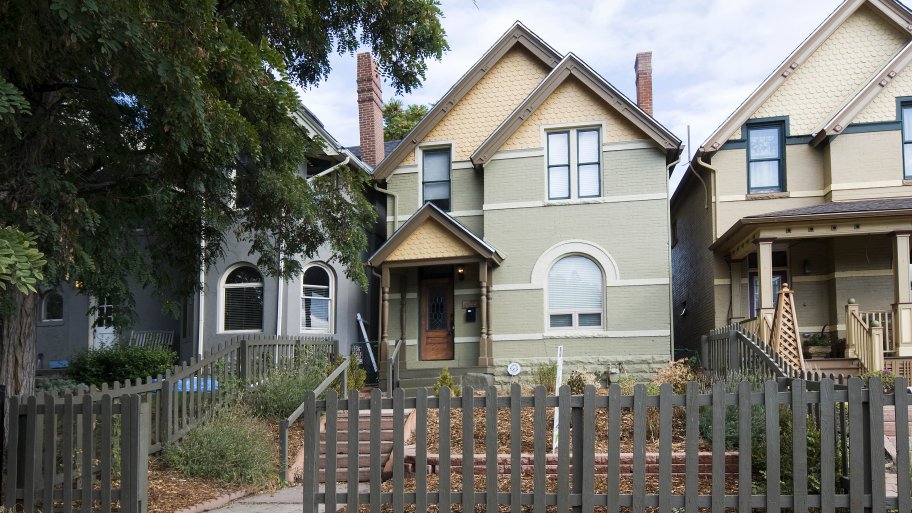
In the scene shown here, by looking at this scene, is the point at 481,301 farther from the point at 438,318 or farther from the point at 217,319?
the point at 217,319

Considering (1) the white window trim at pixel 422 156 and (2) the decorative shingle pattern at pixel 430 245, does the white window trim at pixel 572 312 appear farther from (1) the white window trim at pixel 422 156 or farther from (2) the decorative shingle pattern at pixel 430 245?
(1) the white window trim at pixel 422 156

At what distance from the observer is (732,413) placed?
966 cm

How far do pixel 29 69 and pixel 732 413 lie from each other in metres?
8.71

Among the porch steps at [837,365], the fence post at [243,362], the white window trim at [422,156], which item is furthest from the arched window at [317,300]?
the porch steps at [837,365]

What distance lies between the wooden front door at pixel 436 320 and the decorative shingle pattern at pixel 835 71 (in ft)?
26.0

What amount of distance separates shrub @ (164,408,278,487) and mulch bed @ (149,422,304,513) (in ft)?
0.33

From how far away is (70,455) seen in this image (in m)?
7.95

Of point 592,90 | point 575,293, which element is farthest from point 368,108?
point 575,293

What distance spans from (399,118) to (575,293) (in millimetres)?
20934

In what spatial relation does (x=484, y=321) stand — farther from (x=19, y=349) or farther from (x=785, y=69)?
(x=19, y=349)

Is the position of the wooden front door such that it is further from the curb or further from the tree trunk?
the tree trunk

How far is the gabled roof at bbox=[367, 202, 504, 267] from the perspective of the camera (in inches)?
731

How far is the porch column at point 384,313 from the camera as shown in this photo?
1911cm

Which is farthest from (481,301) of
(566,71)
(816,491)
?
(816,491)
